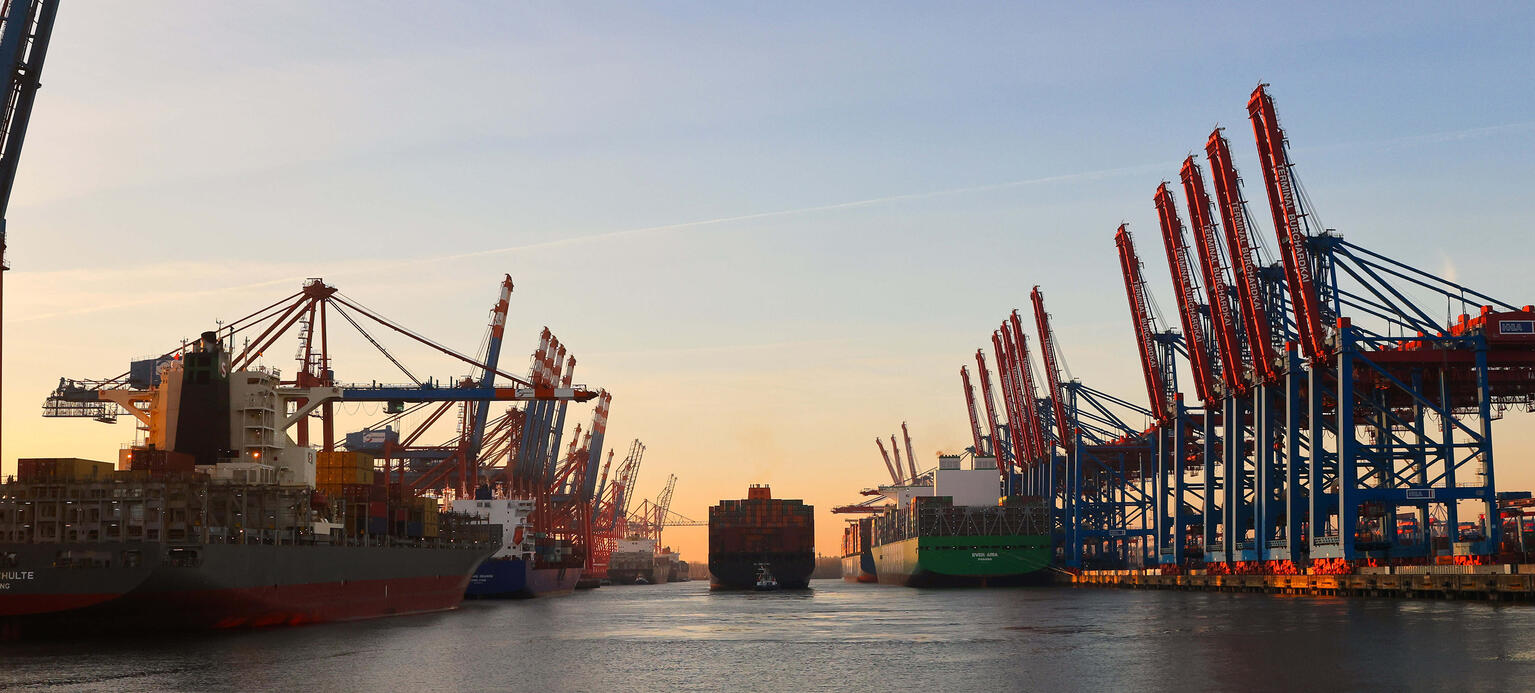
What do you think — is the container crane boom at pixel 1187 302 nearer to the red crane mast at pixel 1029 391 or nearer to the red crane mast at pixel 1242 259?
the red crane mast at pixel 1242 259

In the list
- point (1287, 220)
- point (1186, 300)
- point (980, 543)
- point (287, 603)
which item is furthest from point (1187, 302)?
point (287, 603)

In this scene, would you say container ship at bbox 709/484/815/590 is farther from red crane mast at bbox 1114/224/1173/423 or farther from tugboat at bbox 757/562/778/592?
red crane mast at bbox 1114/224/1173/423

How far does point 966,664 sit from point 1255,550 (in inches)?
2181

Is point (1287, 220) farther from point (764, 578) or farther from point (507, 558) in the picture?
point (764, 578)

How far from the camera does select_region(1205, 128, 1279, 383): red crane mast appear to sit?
82.8 metres

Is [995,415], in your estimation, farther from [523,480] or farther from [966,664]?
[966,664]

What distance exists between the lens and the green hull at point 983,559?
136 metres

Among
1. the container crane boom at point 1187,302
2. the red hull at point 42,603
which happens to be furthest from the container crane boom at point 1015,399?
the red hull at point 42,603

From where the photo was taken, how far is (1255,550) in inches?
3578

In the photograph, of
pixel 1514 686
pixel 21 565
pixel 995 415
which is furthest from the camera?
pixel 995 415

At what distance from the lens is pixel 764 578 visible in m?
144

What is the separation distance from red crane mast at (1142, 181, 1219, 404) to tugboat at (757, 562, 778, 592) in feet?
180

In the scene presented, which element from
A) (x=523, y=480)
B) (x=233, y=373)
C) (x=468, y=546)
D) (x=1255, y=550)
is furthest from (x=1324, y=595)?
(x=523, y=480)

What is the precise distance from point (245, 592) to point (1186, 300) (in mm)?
68186
